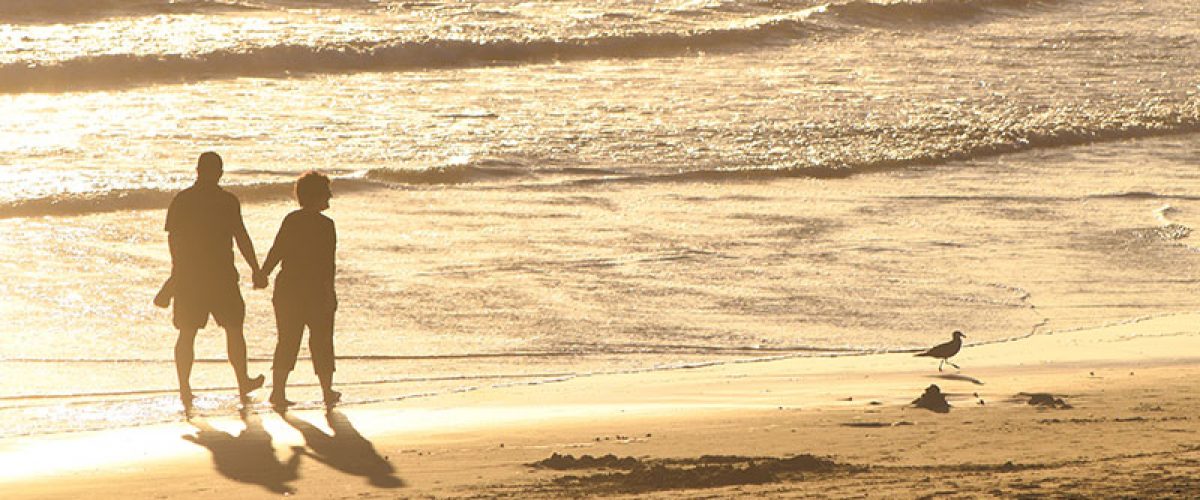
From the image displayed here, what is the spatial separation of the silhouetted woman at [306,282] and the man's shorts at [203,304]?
23 cm

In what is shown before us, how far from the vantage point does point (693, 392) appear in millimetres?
9391

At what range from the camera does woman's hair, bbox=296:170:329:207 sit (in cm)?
920

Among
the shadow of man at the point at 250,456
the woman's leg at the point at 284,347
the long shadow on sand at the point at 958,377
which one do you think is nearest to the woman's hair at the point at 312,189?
the woman's leg at the point at 284,347

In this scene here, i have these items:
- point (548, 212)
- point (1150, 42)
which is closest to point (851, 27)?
point (1150, 42)

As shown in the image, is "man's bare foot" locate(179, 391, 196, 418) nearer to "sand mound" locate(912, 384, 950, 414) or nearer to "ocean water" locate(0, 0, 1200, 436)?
"ocean water" locate(0, 0, 1200, 436)

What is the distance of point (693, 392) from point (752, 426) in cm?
123

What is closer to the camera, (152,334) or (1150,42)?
(152,334)

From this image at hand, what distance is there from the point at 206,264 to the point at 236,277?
160mm

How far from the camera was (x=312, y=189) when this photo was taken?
9.23 meters

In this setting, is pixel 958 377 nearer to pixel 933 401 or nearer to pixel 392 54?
pixel 933 401

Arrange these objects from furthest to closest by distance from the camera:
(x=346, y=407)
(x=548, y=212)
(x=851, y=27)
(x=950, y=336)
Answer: (x=851, y=27) < (x=548, y=212) < (x=950, y=336) < (x=346, y=407)

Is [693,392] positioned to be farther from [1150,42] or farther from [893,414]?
[1150,42]

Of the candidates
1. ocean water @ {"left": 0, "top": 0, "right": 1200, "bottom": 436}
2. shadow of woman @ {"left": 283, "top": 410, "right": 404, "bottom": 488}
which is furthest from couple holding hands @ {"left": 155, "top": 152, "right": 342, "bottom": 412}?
shadow of woman @ {"left": 283, "top": 410, "right": 404, "bottom": 488}

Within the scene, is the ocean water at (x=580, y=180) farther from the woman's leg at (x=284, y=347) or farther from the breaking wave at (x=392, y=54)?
the woman's leg at (x=284, y=347)
